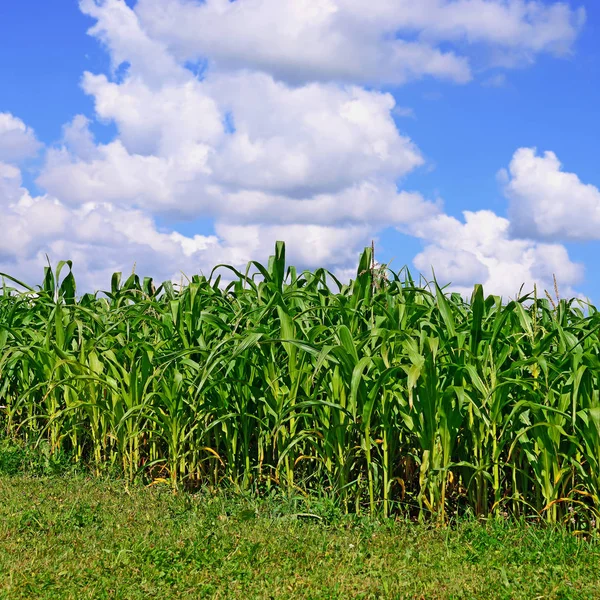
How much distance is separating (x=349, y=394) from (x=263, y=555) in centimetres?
100

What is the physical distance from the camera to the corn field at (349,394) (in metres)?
3.73

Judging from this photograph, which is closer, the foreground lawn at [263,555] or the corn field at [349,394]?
the foreground lawn at [263,555]

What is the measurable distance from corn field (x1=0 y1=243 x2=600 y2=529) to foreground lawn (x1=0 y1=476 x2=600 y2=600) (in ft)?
0.79

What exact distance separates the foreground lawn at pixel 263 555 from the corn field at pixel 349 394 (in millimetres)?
240

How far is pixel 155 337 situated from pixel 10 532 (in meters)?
1.68

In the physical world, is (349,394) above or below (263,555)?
above

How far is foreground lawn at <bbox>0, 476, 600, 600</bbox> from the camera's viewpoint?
10.1 ft

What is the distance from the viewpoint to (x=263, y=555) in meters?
3.39

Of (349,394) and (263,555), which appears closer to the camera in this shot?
(263,555)

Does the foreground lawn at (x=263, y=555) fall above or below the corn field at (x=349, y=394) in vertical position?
below

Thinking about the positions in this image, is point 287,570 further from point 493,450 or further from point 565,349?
point 565,349

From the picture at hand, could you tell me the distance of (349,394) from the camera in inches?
155

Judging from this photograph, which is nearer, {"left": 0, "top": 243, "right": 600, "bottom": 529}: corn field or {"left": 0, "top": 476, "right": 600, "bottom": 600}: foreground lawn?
{"left": 0, "top": 476, "right": 600, "bottom": 600}: foreground lawn

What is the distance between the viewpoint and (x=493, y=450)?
3709mm
